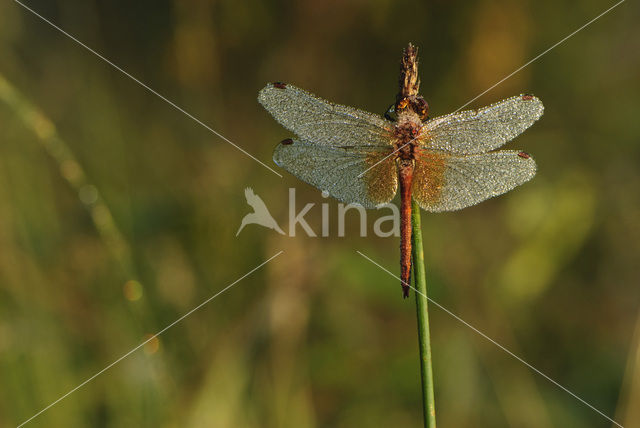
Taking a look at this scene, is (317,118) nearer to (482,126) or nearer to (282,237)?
(482,126)

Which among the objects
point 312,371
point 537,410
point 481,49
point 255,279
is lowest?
point 537,410

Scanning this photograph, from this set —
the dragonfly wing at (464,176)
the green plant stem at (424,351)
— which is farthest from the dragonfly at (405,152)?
the green plant stem at (424,351)

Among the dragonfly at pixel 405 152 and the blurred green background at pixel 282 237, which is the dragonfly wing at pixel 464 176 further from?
the blurred green background at pixel 282 237

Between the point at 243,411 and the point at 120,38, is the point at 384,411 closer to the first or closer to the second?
the point at 243,411

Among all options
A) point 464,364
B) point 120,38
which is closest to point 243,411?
point 464,364

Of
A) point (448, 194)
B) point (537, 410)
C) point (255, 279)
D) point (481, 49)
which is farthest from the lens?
point (481, 49)
